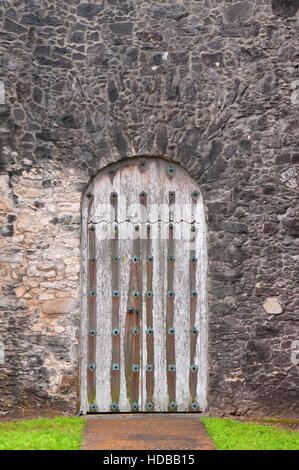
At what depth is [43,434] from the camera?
5.76 m

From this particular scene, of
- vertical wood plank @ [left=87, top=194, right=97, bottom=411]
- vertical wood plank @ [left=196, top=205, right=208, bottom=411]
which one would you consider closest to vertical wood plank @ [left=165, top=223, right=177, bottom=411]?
vertical wood plank @ [left=196, top=205, right=208, bottom=411]

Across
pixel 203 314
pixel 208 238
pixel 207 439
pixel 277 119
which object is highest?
pixel 277 119

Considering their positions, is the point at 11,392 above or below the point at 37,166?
below

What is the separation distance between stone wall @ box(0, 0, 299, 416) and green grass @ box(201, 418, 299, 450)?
1.08 ft

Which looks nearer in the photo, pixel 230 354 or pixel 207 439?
pixel 207 439

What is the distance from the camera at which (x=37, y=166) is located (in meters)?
6.62

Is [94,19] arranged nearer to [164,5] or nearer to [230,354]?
[164,5]

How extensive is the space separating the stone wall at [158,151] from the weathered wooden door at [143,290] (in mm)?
196

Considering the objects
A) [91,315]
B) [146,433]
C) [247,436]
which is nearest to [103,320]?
[91,315]

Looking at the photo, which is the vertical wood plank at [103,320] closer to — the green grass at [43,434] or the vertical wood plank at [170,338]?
the green grass at [43,434]

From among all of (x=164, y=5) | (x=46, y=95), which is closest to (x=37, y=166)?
(x=46, y=95)

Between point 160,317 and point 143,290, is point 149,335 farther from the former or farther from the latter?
point 143,290

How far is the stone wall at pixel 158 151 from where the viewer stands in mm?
6547

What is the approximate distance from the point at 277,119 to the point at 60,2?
2.81 meters
